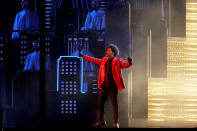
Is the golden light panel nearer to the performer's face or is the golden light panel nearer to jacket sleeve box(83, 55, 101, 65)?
the performer's face

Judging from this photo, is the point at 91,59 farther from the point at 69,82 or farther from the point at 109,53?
the point at 69,82

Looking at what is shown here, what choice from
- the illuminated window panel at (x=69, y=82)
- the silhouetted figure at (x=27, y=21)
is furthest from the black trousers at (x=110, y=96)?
the silhouetted figure at (x=27, y=21)

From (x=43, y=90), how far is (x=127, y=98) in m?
1.38

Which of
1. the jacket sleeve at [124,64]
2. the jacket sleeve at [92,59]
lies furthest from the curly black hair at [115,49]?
the jacket sleeve at [92,59]

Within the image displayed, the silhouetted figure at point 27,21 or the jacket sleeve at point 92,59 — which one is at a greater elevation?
the silhouetted figure at point 27,21

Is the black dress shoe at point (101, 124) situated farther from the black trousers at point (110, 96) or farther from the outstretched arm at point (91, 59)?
the outstretched arm at point (91, 59)

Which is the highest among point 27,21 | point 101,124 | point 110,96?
point 27,21

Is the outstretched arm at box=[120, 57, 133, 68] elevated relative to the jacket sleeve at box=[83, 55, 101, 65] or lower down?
lower down

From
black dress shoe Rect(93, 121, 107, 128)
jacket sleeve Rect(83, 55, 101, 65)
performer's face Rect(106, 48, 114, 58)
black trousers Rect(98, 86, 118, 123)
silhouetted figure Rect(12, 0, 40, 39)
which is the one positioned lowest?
black dress shoe Rect(93, 121, 107, 128)

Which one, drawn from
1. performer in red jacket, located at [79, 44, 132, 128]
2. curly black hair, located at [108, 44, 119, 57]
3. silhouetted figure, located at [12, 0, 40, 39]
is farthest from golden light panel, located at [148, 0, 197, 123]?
silhouetted figure, located at [12, 0, 40, 39]

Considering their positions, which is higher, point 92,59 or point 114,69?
point 92,59

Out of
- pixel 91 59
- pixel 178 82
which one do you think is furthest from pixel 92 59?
pixel 178 82

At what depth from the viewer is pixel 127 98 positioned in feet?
12.8

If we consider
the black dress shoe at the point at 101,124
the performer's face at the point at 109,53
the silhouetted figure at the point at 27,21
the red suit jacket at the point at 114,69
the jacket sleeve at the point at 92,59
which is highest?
the silhouetted figure at the point at 27,21
